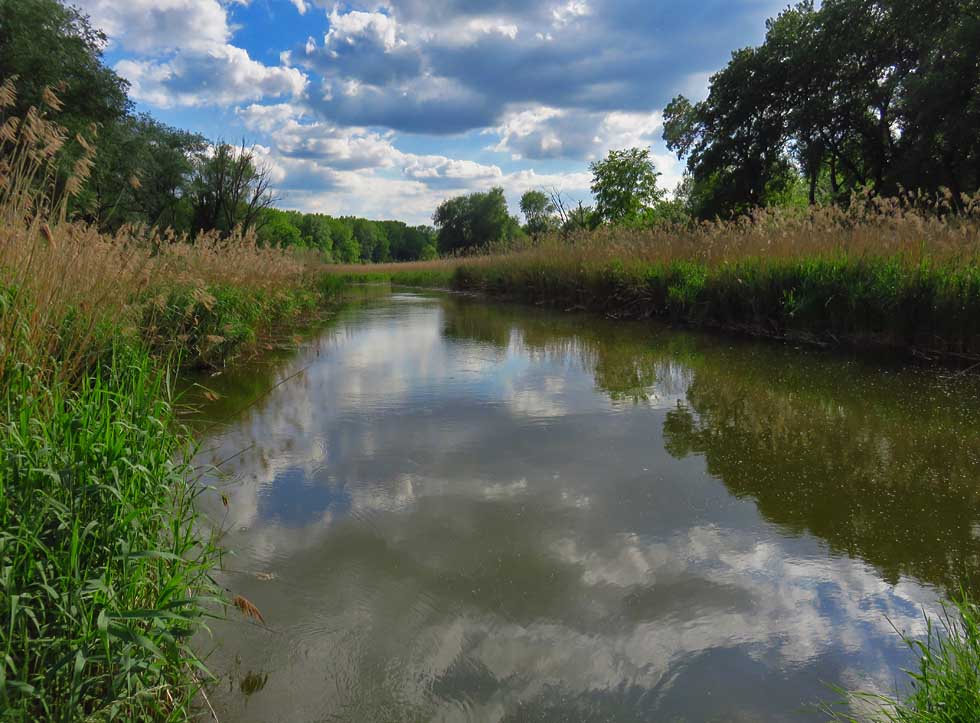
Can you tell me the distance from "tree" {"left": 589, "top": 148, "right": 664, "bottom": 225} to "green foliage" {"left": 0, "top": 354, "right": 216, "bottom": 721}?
1265 inches

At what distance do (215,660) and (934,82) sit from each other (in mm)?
20962

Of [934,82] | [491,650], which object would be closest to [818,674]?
[491,650]

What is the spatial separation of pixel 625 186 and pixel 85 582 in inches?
1331

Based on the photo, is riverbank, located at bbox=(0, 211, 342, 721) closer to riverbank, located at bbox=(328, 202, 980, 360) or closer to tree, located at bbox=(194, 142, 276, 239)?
riverbank, located at bbox=(328, 202, 980, 360)

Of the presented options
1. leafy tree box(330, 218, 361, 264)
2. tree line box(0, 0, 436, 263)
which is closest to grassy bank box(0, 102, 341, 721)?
tree line box(0, 0, 436, 263)

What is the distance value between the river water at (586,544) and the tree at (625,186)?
2896 cm

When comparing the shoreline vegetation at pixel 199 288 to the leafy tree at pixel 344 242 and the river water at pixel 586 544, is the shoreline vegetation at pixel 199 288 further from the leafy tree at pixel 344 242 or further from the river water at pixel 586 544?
the leafy tree at pixel 344 242

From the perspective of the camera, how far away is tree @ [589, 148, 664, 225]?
32.4m

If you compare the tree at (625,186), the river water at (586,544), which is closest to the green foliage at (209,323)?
the river water at (586,544)

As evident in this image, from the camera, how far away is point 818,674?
168 centimetres

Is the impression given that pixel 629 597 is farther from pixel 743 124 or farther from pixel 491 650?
pixel 743 124

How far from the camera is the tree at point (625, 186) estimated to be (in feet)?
106

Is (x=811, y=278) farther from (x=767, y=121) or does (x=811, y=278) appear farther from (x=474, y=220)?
(x=474, y=220)

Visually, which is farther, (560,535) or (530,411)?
(530,411)
